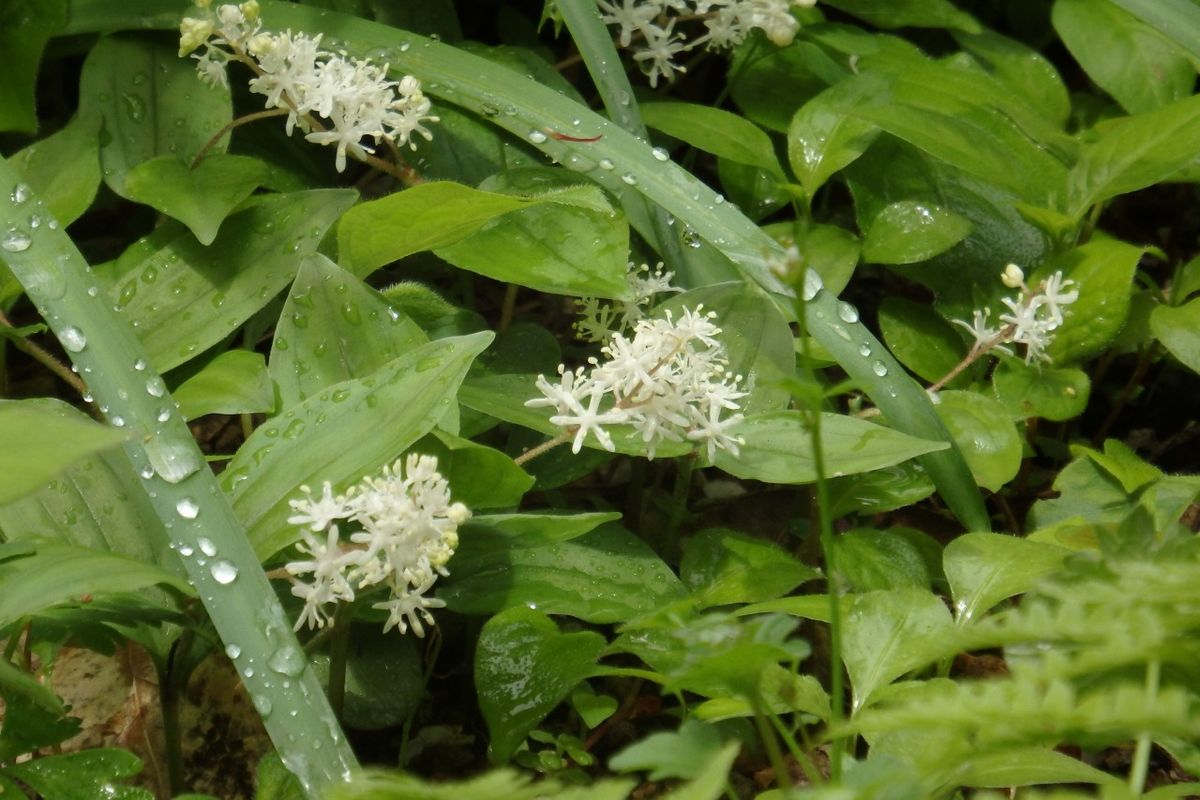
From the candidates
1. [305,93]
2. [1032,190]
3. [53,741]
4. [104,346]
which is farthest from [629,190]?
[53,741]

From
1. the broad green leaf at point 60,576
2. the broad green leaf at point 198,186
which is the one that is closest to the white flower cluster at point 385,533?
the broad green leaf at point 60,576

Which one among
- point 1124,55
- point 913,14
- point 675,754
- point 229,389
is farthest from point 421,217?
point 1124,55

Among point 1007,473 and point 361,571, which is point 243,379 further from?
point 1007,473

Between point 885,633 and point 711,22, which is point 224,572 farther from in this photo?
point 711,22

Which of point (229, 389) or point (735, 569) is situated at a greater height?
point (229, 389)

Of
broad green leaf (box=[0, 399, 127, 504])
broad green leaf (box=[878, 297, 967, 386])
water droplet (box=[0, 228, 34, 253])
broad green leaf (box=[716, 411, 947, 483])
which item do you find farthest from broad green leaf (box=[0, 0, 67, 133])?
broad green leaf (box=[878, 297, 967, 386])

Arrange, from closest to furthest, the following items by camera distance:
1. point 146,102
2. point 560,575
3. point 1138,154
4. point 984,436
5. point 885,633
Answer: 1. point 885,633
2. point 560,575
3. point 984,436
4. point 1138,154
5. point 146,102

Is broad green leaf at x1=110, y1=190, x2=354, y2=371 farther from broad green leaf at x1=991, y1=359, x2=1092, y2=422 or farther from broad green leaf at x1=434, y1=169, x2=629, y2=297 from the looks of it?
broad green leaf at x1=991, y1=359, x2=1092, y2=422
